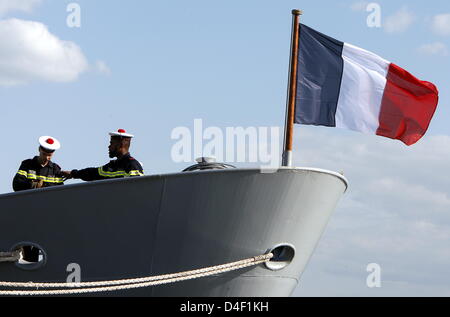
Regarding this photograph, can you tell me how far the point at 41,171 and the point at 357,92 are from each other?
12.1 feet

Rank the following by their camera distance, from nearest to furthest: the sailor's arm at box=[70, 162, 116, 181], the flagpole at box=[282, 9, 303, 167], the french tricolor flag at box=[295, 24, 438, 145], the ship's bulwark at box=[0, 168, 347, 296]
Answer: the ship's bulwark at box=[0, 168, 347, 296], the flagpole at box=[282, 9, 303, 167], the sailor's arm at box=[70, 162, 116, 181], the french tricolor flag at box=[295, 24, 438, 145]

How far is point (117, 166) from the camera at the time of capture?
9.15 meters

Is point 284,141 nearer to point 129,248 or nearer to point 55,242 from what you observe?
point 129,248

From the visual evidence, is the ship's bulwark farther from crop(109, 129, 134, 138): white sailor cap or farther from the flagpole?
crop(109, 129, 134, 138): white sailor cap

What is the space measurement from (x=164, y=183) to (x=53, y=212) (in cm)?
114

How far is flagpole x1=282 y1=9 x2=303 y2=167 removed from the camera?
9.07m

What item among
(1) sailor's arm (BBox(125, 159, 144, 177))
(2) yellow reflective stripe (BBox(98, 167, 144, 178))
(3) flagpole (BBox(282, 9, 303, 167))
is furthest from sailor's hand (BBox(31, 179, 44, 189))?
(3) flagpole (BBox(282, 9, 303, 167))

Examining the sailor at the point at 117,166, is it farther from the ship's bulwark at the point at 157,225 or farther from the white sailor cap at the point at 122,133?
the ship's bulwark at the point at 157,225

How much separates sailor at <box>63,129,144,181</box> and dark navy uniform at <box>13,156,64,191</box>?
122mm

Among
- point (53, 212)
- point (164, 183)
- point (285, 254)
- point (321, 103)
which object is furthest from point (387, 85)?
point (53, 212)

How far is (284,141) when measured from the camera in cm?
918

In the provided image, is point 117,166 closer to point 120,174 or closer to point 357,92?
point 120,174

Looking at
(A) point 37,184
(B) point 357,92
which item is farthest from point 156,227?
(B) point 357,92

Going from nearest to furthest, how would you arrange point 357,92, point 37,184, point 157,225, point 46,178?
point 157,225, point 37,184, point 46,178, point 357,92
